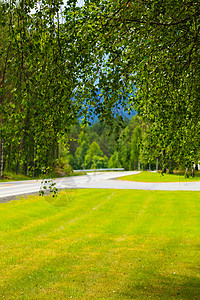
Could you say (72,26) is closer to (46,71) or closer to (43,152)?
(46,71)

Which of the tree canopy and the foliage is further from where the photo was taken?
the foliage

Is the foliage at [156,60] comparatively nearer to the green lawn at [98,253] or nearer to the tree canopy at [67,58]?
the tree canopy at [67,58]

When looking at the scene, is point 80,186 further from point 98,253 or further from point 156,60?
point 156,60

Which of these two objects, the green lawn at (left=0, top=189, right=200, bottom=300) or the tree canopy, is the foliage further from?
the green lawn at (left=0, top=189, right=200, bottom=300)

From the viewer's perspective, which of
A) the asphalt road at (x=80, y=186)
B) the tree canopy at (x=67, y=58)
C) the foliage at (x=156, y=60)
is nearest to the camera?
the tree canopy at (x=67, y=58)

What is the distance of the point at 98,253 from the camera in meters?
8.88

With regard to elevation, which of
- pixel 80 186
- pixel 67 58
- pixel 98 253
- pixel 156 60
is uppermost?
pixel 156 60

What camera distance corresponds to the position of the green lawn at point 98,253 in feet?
21.5

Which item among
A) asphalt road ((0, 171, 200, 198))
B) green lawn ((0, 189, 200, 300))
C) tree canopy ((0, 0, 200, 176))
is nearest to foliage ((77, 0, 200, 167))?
tree canopy ((0, 0, 200, 176))

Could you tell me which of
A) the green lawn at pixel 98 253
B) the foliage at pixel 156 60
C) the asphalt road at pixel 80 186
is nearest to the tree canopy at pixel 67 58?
the foliage at pixel 156 60

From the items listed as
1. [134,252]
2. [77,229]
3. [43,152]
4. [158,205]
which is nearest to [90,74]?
[43,152]

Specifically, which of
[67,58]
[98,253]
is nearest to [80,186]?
[98,253]

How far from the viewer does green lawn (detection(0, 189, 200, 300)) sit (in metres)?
6.57

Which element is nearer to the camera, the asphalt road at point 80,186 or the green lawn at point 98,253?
the green lawn at point 98,253
